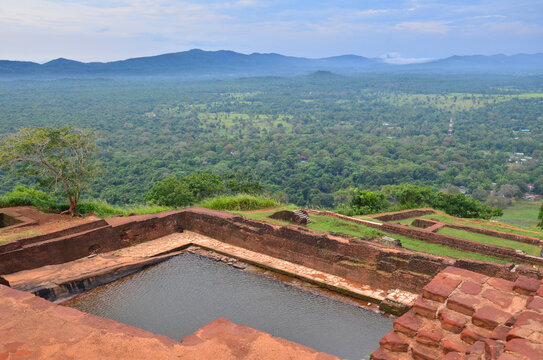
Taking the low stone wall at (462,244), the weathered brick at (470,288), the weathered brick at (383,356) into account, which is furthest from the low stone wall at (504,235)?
the weathered brick at (383,356)

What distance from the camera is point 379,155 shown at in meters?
53.7

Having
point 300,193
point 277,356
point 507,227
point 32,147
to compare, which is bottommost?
point 300,193

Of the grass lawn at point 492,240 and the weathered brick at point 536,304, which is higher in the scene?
the weathered brick at point 536,304

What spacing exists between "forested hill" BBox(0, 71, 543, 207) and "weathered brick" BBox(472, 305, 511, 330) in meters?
12.0

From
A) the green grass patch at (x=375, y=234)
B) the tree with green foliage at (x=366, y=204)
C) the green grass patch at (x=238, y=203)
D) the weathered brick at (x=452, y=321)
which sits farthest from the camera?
the tree with green foliage at (x=366, y=204)

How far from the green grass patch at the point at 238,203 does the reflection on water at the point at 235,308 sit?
17.0ft

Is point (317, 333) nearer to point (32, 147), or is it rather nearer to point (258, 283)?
point (258, 283)

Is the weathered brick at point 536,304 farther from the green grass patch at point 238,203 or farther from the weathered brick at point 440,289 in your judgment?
the green grass patch at point 238,203

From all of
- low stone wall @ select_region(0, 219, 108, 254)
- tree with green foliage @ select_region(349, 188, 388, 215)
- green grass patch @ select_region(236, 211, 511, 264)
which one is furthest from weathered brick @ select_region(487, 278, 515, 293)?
tree with green foliage @ select_region(349, 188, 388, 215)

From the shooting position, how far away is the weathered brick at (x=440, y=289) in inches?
239

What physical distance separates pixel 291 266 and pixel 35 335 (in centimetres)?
612

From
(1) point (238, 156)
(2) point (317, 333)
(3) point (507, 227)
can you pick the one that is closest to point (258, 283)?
(2) point (317, 333)

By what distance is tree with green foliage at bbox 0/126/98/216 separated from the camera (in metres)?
11.7

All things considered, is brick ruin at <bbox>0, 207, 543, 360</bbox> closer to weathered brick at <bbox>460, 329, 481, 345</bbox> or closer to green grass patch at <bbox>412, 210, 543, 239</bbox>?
weathered brick at <bbox>460, 329, 481, 345</bbox>
